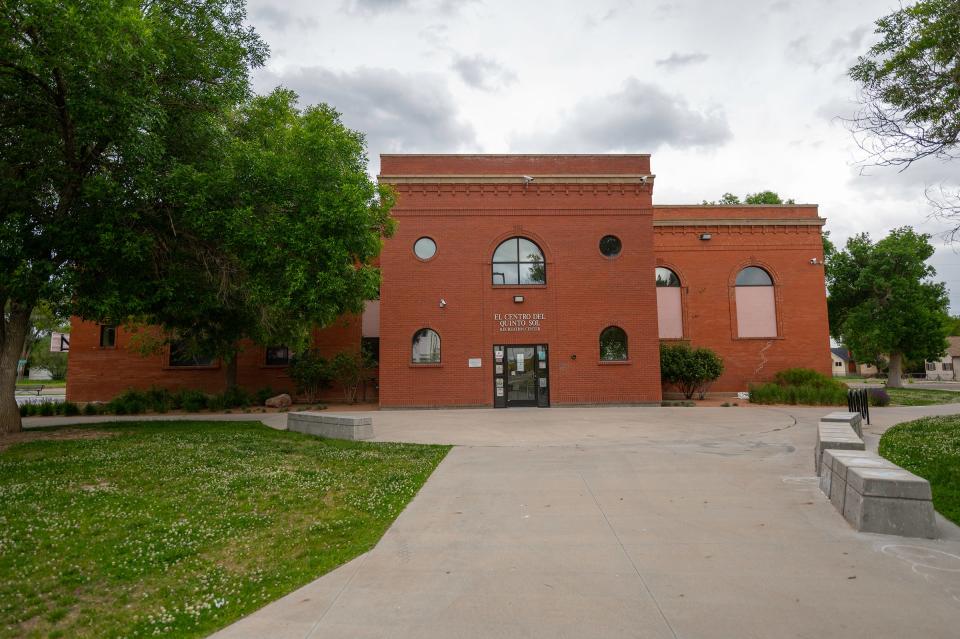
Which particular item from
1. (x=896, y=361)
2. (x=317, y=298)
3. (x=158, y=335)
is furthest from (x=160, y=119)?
(x=896, y=361)

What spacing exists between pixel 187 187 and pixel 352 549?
29.7 ft

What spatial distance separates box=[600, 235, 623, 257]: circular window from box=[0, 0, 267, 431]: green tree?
13.1 m

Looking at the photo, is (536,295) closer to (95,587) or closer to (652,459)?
(652,459)

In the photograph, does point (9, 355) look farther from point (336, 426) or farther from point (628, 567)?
point (628, 567)

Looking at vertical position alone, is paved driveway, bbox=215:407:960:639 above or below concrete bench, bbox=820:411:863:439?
below

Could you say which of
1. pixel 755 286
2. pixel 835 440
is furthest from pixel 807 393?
pixel 835 440

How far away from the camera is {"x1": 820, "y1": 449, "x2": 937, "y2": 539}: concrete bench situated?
16.8 feet

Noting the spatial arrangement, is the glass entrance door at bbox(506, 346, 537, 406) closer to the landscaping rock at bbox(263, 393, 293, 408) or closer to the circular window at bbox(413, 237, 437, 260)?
the circular window at bbox(413, 237, 437, 260)

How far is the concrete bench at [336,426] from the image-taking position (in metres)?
12.2

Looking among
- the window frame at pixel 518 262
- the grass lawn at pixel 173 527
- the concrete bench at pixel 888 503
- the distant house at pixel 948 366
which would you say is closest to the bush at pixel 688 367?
the window frame at pixel 518 262

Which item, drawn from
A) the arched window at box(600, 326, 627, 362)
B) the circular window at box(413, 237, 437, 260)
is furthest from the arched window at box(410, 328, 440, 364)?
the arched window at box(600, 326, 627, 362)

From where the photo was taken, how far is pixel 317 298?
12195 millimetres

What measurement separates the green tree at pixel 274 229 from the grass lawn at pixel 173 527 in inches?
141

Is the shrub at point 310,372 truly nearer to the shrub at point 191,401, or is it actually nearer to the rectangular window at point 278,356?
the rectangular window at point 278,356
